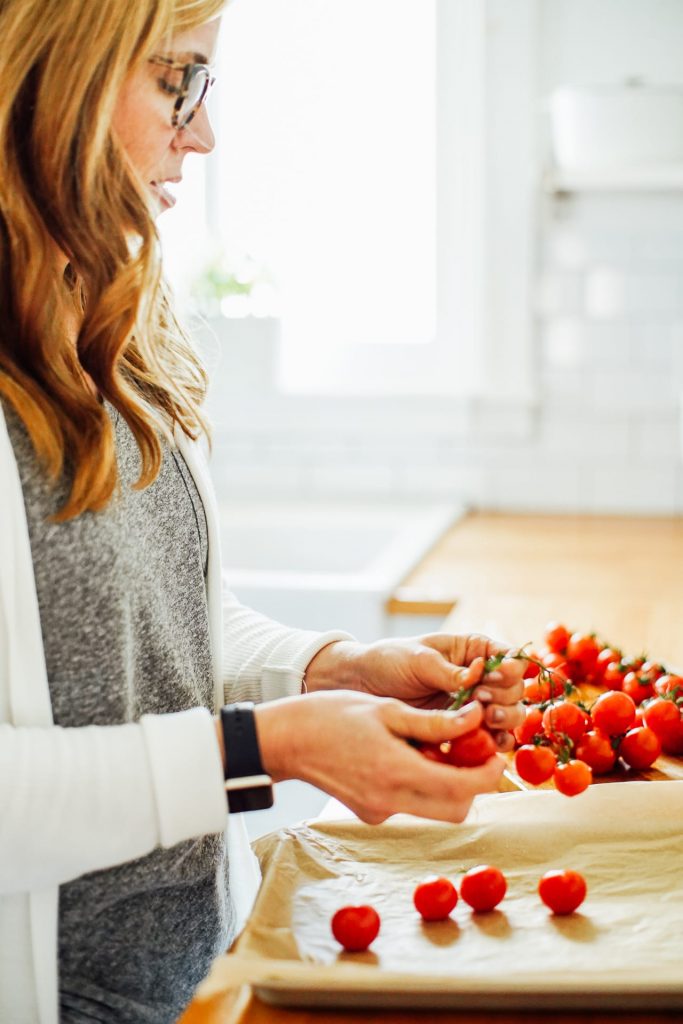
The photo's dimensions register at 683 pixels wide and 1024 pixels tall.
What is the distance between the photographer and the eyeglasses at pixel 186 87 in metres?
0.94

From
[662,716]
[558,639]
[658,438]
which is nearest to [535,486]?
[658,438]

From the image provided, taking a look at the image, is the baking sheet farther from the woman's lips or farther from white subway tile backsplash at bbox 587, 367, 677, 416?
white subway tile backsplash at bbox 587, 367, 677, 416

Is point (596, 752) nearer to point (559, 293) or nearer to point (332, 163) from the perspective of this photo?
point (559, 293)

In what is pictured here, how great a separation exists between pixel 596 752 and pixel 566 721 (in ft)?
0.14

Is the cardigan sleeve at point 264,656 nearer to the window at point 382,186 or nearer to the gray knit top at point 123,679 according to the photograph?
the gray knit top at point 123,679

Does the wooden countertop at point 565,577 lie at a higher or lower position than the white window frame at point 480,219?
lower

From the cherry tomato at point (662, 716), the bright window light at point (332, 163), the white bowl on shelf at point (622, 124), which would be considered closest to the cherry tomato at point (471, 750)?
the cherry tomato at point (662, 716)

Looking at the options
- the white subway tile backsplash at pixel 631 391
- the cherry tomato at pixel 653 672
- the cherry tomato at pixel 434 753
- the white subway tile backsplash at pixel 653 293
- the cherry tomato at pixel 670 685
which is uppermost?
the white subway tile backsplash at pixel 653 293

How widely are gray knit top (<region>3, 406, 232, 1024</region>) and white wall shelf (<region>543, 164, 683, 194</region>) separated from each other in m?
1.76

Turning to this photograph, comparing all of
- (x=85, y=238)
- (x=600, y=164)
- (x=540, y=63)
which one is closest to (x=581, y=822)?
(x=85, y=238)

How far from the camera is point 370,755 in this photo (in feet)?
2.70

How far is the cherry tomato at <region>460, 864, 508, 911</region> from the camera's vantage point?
0.83 meters

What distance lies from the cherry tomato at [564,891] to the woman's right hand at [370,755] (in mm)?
77

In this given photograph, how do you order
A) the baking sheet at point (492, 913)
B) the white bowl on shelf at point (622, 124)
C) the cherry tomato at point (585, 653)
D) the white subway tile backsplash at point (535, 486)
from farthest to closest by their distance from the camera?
the white subway tile backsplash at point (535, 486) → the white bowl on shelf at point (622, 124) → the cherry tomato at point (585, 653) → the baking sheet at point (492, 913)
